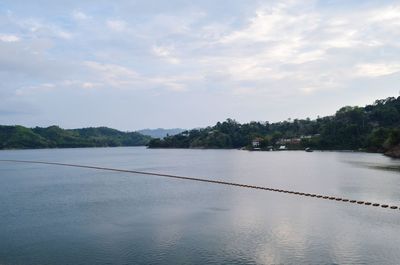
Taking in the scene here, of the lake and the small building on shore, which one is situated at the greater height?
the small building on shore

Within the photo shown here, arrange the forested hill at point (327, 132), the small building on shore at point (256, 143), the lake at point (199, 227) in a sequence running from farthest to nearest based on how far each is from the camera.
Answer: the small building on shore at point (256, 143), the forested hill at point (327, 132), the lake at point (199, 227)

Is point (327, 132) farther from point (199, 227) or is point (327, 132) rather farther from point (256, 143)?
point (199, 227)

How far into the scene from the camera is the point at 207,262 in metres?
15.6

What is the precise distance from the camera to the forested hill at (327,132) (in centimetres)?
10731

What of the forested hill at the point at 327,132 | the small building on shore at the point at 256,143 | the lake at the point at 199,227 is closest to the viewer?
the lake at the point at 199,227

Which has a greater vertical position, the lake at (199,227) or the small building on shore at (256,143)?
the small building on shore at (256,143)

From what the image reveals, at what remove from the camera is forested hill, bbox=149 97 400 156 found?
352ft

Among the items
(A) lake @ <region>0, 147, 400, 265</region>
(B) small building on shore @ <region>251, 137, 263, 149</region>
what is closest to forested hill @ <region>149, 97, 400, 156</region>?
(B) small building on shore @ <region>251, 137, 263, 149</region>

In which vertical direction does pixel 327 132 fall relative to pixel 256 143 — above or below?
above

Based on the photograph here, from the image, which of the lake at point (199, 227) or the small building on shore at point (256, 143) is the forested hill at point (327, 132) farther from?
the lake at point (199, 227)

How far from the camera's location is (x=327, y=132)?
125 meters

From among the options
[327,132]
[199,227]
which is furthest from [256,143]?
[199,227]

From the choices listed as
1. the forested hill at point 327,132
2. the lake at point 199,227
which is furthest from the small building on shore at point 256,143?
the lake at point 199,227

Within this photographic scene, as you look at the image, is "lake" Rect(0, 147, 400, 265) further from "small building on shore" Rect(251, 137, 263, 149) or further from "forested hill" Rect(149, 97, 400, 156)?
"small building on shore" Rect(251, 137, 263, 149)
